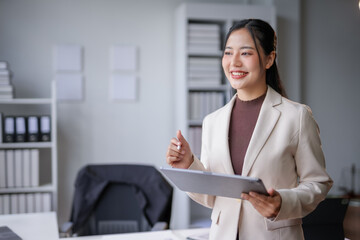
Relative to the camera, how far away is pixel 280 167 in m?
1.38

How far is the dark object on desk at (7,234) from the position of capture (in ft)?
7.13

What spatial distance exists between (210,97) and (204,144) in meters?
2.59

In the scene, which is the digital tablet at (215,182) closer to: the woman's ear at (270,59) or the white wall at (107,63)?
the woman's ear at (270,59)

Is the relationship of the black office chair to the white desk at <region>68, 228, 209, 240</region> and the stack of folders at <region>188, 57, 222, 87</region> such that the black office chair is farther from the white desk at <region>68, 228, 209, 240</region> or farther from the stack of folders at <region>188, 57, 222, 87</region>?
the stack of folders at <region>188, 57, 222, 87</region>

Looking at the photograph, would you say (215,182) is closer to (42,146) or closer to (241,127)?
(241,127)

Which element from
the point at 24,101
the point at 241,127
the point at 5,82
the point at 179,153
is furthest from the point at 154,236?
the point at 5,82

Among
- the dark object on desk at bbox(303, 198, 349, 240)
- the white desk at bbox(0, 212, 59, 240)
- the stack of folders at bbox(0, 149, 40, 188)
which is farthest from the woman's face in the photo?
the stack of folders at bbox(0, 149, 40, 188)

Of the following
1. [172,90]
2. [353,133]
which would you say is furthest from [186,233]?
[353,133]

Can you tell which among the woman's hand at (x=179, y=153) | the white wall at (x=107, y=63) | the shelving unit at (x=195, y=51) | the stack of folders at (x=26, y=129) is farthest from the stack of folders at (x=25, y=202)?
the woman's hand at (x=179, y=153)

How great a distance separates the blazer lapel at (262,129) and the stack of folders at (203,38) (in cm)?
267

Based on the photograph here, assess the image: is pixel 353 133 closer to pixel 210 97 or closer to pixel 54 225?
pixel 210 97

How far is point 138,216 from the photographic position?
2.88 metres

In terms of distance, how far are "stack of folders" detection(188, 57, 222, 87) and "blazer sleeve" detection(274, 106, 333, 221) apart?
270 centimetres

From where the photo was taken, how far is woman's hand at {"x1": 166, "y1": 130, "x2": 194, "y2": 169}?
59.7 inches
